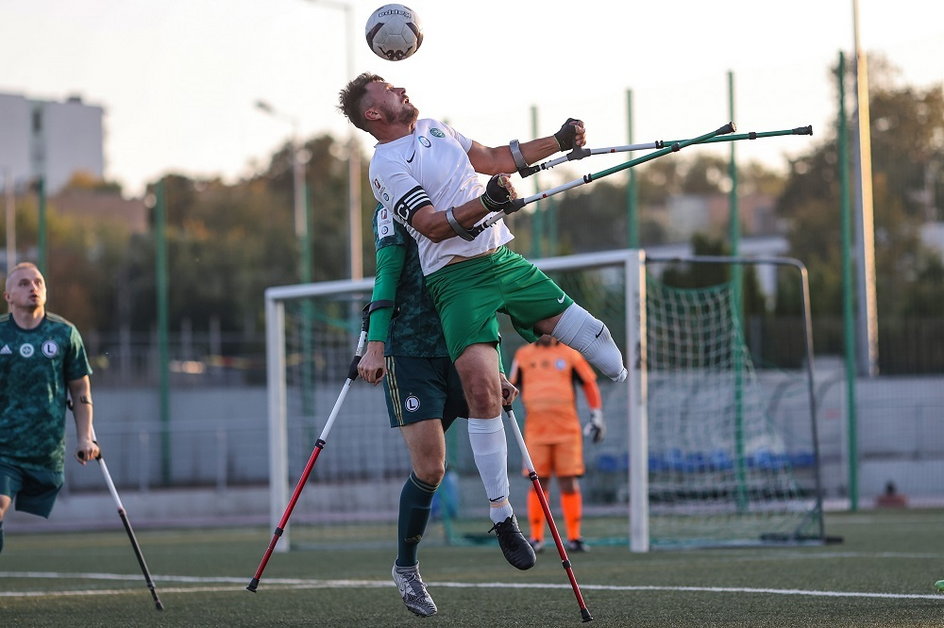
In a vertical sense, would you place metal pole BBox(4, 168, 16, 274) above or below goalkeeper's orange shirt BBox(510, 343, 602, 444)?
above

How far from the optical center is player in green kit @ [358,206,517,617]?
20.8 feet

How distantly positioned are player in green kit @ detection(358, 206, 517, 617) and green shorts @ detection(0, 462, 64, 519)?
8.15ft

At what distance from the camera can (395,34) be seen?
646 centimetres

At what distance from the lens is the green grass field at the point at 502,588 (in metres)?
6.48

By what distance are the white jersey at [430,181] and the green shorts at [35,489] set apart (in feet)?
9.54

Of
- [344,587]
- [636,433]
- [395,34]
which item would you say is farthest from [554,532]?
[636,433]

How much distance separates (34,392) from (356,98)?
2.79 meters

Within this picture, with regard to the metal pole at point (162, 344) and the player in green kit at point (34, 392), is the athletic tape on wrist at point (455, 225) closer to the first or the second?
the player in green kit at point (34, 392)

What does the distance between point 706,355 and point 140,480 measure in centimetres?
1002

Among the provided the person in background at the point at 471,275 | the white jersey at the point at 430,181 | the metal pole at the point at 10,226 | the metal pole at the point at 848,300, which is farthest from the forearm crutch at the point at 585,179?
the metal pole at the point at 10,226

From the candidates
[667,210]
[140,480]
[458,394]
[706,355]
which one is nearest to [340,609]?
[458,394]

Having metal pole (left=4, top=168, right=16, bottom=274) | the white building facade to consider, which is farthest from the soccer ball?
the white building facade

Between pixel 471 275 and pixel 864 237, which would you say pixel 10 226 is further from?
pixel 471 275

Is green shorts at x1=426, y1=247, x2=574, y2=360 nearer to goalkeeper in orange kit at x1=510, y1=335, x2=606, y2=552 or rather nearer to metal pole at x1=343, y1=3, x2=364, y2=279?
goalkeeper in orange kit at x1=510, y1=335, x2=606, y2=552
